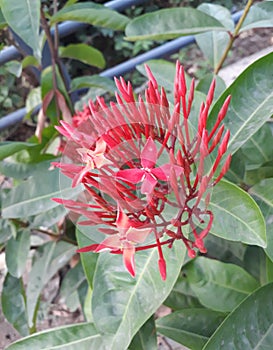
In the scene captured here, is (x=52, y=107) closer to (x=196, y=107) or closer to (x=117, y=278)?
(x=196, y=107)

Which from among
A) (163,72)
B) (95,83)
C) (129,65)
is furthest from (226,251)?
(129,65)

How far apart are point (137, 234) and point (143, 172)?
63 mm

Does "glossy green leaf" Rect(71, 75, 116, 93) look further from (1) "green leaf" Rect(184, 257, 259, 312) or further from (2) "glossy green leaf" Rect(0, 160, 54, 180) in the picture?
(1) "green leaf" Rect(184, 257, 259, 312)

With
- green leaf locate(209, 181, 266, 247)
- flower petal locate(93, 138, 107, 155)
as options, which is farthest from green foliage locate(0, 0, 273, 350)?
flower petal locate(93, 138, 107, 155)

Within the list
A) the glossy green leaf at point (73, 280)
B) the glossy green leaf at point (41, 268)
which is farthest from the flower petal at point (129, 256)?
the glossy green leaf at point (73, 280)

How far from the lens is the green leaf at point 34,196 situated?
0.88m

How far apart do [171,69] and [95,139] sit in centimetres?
53

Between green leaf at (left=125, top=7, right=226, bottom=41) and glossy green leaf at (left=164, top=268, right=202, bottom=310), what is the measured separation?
431 mm

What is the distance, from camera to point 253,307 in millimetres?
682

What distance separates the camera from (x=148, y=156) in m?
0.48

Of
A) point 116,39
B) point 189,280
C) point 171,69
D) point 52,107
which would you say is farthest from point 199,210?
point 116,39

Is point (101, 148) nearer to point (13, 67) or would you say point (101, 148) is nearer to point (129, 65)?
point (13, 67)

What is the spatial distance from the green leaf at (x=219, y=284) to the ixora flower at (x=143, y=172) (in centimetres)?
33

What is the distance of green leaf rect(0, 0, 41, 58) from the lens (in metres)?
0.83
